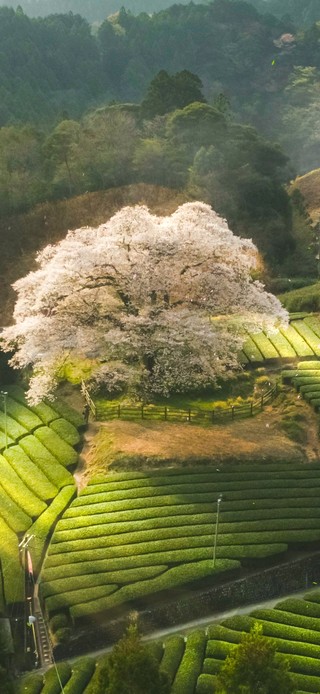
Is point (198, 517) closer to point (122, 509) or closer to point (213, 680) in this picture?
point (122, 509)

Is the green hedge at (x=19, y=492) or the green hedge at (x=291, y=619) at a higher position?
the green hedge at (x=19, y=492)

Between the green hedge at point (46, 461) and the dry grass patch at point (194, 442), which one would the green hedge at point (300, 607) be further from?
the green hedge at point (46, 461)

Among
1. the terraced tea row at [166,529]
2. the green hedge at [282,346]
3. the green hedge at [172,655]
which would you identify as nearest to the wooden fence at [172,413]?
the terraced tea row at [166,529]

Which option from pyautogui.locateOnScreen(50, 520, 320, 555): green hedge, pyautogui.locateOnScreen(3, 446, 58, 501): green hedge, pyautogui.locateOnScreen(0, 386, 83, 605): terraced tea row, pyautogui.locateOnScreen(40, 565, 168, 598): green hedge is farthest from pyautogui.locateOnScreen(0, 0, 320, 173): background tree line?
pyautogui.locateOnScreen(40, 565, 168, 598): green hedge

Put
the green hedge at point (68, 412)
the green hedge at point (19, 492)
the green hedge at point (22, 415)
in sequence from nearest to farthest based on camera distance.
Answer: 1. the green hedge at point (19, 492)
2. the green hedge at point (68, 412)
3. the green hedge at point (22, 415)

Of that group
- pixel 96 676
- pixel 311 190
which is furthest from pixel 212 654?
pixel 311 190
